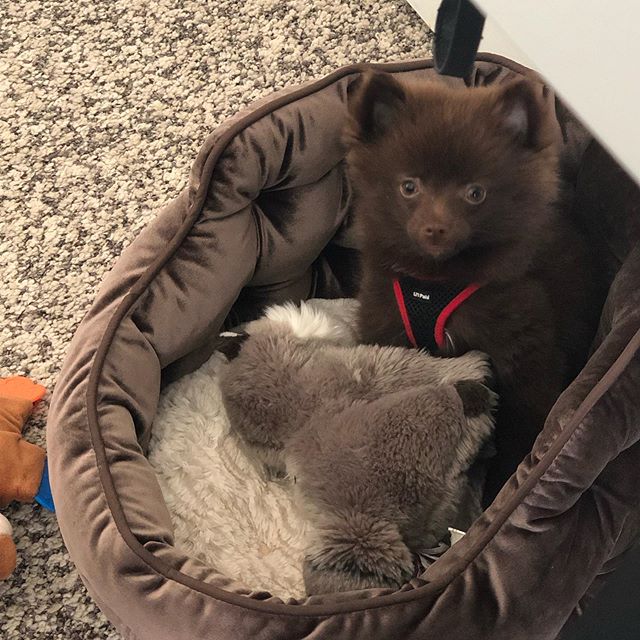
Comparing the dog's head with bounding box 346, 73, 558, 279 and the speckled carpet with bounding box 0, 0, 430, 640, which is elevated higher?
the dog's head with bounding box 346, 73, 558, 279

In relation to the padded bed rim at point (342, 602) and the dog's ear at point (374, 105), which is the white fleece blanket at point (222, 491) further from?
the dog's ear at point (374, 105)

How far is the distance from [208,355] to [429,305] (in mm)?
466

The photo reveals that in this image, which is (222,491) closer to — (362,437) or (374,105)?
(362,437)

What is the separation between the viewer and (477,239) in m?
1.20

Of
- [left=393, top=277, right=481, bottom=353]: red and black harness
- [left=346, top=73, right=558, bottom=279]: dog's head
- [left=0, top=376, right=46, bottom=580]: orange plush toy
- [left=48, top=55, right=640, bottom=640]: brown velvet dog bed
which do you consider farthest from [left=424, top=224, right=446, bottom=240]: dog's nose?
[left=0, top=376, right=46, bottom=580]: orange plush toy

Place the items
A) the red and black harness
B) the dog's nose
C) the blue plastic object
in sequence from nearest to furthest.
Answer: the dog's nose
the red and black harness
the blue plastic object

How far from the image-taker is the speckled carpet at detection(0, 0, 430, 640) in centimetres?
166

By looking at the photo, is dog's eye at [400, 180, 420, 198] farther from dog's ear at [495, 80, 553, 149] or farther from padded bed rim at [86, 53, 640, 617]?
padded bed rim at [86, 53, 640, 617]

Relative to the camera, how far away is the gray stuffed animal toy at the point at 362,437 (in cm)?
114

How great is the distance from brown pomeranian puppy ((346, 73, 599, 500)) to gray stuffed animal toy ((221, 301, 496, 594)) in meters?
0.07

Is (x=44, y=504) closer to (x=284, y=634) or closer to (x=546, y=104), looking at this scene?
(x=284, y=634)

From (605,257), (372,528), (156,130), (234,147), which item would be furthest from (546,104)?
(156,130)

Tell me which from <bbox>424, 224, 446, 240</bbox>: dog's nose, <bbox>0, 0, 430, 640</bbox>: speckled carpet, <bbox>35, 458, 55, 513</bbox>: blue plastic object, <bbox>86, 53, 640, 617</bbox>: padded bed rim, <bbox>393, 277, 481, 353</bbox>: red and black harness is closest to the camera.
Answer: <bbox>86, 53, 640, 617</bbox>: padded bed rim

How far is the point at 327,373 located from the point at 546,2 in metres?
0.86
